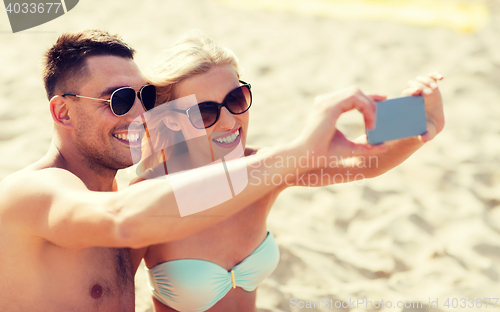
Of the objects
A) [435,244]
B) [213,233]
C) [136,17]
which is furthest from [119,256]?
[136,17]

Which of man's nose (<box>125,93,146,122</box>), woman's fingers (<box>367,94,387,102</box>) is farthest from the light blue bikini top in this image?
woman's fingers (<box>367,94,387,102</box>)

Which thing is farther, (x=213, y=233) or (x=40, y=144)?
(x=40, y=144)

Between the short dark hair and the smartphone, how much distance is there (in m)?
1.59

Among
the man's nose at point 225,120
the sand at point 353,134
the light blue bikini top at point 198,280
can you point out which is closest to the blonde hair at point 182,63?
the man's nose at point 225,120

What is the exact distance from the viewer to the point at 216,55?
86.2 inches

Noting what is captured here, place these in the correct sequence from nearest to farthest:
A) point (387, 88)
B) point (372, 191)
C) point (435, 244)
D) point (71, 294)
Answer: point (71, 294)
point (435, 244)
point (372, 191)
point (387, 88)

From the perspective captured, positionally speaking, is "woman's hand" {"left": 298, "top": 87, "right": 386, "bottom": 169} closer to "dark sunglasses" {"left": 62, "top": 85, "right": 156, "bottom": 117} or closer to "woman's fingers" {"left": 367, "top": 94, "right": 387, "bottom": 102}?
"woman's fingers" {"left": 367, "top": 94, "right": 387, "bottom": 102}

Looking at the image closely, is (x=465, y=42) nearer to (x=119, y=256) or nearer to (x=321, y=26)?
(x=321, y=26)

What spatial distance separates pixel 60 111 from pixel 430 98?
1878mm

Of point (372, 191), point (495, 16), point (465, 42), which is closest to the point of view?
point (372, 191)

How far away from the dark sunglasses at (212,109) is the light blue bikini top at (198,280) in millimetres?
728

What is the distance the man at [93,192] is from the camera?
1.25 m

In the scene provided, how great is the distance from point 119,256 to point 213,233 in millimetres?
522

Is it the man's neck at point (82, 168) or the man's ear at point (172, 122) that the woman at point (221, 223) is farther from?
the man's neck at point (82, 168)
